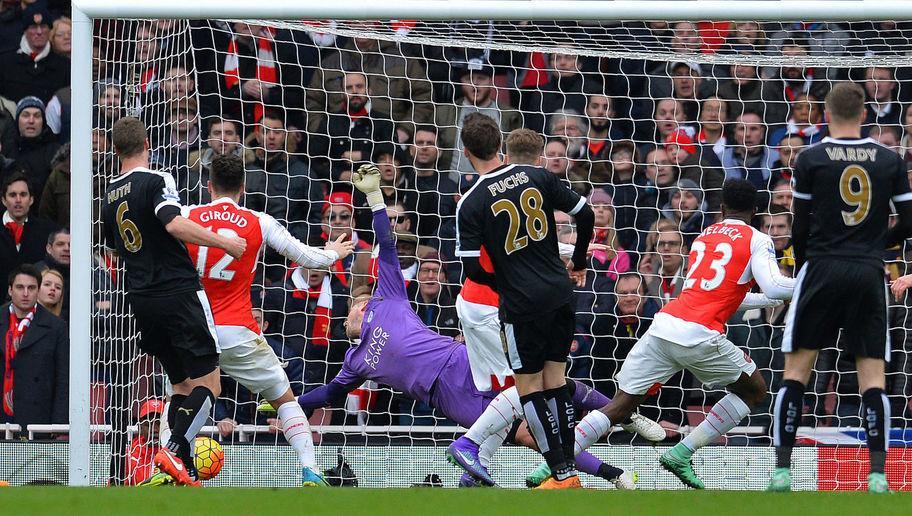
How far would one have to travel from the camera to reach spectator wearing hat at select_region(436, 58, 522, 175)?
33.7 feet

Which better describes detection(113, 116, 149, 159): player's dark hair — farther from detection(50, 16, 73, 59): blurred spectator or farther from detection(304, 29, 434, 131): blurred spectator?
detection(50, 16, 73, 59): blurred spectator

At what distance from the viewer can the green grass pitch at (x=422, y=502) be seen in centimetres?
479

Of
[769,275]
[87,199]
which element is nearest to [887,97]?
[769,275]

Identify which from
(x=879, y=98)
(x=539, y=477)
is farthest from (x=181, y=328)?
(x=879, y=98)

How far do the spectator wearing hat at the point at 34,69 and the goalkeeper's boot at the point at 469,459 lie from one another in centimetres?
515

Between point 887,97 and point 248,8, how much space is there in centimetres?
531

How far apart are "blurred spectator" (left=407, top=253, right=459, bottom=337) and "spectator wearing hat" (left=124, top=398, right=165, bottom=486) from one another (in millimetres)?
2069

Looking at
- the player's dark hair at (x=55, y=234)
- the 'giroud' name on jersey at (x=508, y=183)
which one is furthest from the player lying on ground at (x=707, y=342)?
the player's dark hair at (x=55, y=234)

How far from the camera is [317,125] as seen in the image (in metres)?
10.1

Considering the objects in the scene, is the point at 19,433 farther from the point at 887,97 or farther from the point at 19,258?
the point at 887,97

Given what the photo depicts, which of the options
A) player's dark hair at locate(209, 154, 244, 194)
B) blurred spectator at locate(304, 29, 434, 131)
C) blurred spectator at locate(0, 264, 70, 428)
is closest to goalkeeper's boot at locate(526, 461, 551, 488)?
player's dark hair at locate(209, 154, 244, 194)

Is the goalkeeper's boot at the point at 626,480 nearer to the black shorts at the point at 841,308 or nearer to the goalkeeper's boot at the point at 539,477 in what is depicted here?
the goalkeeper's boot at the point at 539,477

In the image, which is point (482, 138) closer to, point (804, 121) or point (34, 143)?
point (804, 121)

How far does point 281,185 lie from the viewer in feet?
32.5
